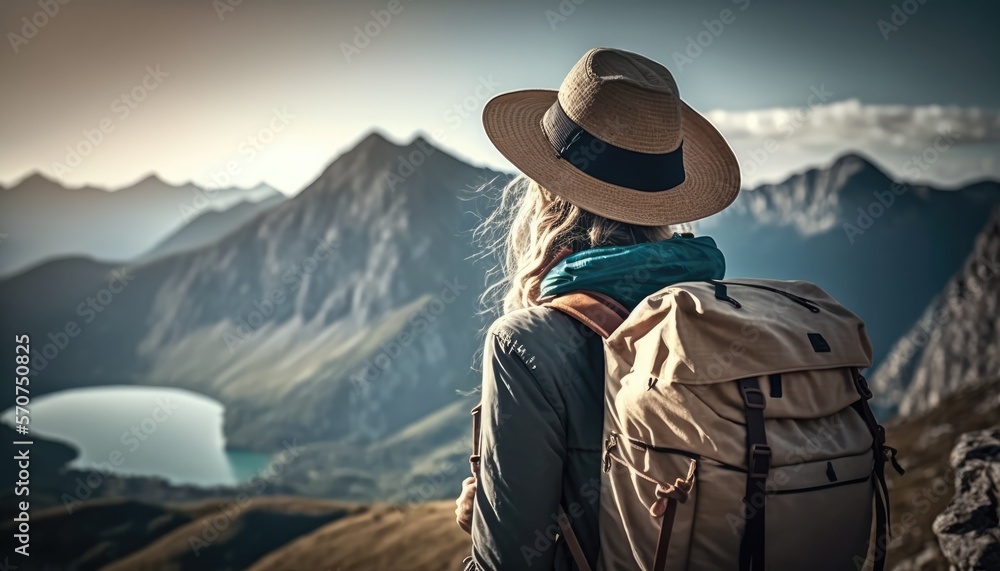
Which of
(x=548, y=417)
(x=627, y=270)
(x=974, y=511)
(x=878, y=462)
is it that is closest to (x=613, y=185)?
(x=627, y=270)

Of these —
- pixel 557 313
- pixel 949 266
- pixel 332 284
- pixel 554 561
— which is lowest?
pixel 554 561

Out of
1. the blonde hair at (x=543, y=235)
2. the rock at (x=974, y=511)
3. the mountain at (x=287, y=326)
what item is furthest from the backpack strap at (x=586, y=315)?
the mountain at (x=287, y=326)

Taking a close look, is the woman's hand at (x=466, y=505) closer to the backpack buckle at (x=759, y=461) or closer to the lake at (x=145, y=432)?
the backpack buckle at (x=759, y=461)

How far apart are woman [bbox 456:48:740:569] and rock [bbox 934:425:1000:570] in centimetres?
335

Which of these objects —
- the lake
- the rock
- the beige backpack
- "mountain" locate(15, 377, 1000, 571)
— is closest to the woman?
the beige backpack

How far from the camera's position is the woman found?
2.19 meters

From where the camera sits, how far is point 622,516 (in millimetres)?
2111

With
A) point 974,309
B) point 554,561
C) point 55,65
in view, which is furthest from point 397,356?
point 554,561

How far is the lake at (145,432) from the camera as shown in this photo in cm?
13375

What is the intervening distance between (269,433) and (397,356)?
31.6 meters

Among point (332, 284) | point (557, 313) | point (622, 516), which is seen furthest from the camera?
point (332, 284)

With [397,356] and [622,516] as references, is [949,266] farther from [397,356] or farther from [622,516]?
[622,516]

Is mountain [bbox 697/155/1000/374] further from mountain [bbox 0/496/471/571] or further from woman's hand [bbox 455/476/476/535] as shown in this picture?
woman's hand [bbox 455/476/476/535]

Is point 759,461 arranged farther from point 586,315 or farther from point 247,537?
point 247,537
